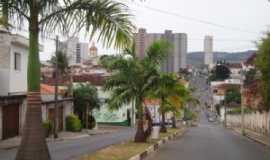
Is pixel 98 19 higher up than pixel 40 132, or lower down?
higher up

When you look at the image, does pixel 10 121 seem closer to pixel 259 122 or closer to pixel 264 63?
pixel 264 63

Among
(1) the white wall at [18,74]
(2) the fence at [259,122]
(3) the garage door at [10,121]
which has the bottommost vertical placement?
(2) the fence at [259,122]

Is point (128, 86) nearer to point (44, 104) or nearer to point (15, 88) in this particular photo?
point (15, 88)

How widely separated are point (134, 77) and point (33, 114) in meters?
18.1

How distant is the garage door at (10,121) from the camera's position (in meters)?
39.3

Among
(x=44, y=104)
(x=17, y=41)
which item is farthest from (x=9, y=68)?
(x=44, y=104)

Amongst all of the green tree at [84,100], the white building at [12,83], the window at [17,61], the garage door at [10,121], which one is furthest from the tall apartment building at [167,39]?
the green tree at [84,100]

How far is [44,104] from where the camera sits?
49344 mm

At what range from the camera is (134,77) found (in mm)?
30672

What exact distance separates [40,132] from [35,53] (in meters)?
1.55

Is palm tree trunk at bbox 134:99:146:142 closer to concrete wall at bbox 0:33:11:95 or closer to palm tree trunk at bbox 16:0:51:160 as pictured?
concrete wall at bbox 0:33:11:95

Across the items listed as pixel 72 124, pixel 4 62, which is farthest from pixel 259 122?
pixel 4 62

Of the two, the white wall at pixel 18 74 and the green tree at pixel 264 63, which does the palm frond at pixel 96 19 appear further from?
the white wall at pixel 18 74

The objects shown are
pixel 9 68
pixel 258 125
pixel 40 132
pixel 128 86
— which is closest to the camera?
pixel 40 132
